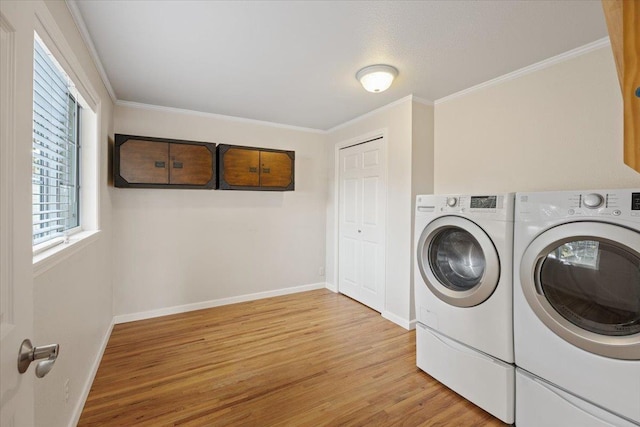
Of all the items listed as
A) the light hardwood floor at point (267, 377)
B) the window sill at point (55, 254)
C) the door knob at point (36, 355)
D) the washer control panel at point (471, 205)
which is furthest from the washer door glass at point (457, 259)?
the window sill at point (55, 254)

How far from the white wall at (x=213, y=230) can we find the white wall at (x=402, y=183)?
128cm

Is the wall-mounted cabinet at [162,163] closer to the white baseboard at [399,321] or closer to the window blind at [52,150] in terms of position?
the window blind at [52,150]

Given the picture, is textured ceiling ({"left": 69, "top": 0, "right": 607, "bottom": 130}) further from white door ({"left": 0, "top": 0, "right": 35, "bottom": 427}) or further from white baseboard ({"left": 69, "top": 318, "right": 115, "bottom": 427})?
white baseboard ({"left": 69, "top": 318, "right": 115, "bottom": 427})

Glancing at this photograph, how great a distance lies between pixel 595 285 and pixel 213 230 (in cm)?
330

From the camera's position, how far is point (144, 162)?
2.85 metres

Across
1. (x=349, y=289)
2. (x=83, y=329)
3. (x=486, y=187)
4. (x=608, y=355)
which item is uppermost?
(x=486, y=187)

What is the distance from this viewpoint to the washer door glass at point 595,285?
1269 mm

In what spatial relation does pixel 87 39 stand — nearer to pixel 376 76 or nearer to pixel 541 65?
pixel 376 76

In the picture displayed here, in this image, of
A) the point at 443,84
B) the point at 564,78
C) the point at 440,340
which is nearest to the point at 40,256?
the point at 440,340

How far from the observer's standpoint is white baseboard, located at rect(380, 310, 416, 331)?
2.89 metres

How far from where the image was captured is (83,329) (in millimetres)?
1812

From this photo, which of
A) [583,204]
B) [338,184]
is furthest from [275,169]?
[583,204]

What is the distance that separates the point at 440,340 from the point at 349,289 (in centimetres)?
187

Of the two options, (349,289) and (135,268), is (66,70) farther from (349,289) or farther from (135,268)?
(349,289)
